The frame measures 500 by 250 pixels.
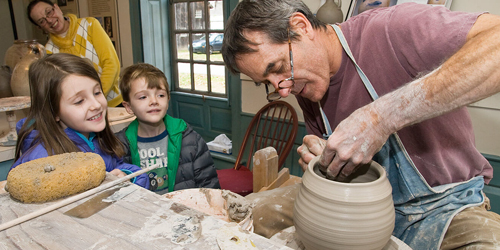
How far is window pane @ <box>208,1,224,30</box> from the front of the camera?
368cm

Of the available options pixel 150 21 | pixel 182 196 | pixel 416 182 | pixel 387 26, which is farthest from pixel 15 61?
pixel 416 182

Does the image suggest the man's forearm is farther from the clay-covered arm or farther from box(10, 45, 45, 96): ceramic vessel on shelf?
box(10, 45, 45, 96): ceramic vessel on shelf

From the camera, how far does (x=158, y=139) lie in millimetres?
1935

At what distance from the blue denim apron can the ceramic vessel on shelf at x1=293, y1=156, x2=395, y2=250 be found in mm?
343

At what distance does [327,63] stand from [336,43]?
12 centimetres

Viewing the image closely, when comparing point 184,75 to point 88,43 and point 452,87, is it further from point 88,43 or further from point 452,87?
point 452,87

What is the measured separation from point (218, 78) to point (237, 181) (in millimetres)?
1879

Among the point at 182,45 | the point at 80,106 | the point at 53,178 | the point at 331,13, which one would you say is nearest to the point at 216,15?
the point at 182,45

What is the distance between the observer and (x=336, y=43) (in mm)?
1356

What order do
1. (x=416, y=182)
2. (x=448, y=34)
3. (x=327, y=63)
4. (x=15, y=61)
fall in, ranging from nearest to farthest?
(x=448, y=34)
(x=416, y=182)
(x=327, y=63)
(x=15, y=61)

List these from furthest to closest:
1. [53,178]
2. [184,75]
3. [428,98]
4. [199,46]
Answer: [184,75] < [199,46] < [428,98] < [53,178]

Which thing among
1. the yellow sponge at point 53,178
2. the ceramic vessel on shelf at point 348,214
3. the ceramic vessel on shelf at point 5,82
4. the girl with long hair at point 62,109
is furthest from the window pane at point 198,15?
the ceramic vessel on shelf at point 348,214

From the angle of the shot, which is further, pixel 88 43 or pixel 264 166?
pixel 88 43

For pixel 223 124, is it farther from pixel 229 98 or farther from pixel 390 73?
pixel 390 73
